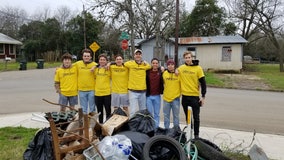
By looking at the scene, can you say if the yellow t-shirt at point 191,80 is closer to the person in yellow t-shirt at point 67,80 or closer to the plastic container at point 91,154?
the person in yellow t-shirt at point 67,80

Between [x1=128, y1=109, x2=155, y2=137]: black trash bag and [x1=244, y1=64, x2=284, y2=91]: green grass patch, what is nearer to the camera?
[x1=128, y1=109, x2=155, y2=137]: black trash bag

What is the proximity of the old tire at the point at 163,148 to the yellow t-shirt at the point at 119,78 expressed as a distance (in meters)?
2.42

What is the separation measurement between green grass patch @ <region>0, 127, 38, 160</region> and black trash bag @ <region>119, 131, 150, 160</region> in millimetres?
1885

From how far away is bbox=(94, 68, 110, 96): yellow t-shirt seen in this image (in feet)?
21.5

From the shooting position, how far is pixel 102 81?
6.55 meters

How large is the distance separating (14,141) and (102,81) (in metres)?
2.11

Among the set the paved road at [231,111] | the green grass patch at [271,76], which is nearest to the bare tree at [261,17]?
the green grass patch at [271,76]

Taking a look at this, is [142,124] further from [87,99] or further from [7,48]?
[7,48]

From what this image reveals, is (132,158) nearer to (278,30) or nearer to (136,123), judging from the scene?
(136,123)

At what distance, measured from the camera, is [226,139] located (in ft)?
21.2

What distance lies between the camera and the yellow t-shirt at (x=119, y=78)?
21.6 feet

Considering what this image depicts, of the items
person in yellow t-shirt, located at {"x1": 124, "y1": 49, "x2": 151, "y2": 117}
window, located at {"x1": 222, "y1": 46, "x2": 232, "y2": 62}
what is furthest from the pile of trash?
window, located at {"x1": 222, "y1": 46, "x2": 232, "y2": 62}

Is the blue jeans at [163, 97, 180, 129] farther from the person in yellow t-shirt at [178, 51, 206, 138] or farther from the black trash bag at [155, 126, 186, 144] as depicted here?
the black trash bag at [155, 126, 186, 144]

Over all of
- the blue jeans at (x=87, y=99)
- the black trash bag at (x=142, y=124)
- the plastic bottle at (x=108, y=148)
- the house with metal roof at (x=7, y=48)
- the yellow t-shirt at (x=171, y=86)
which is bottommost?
the plastic bottle at (x=108, y=148)
